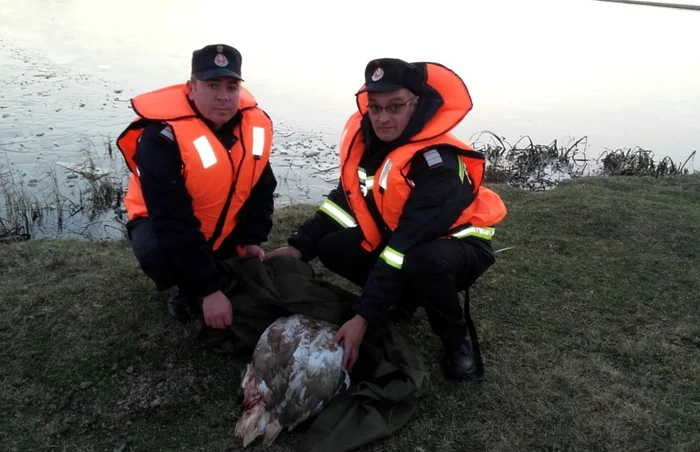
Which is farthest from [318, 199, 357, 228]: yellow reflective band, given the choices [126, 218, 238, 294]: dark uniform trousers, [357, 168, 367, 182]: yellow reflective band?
[126, 218, 238, 294]: dark uniform trousers

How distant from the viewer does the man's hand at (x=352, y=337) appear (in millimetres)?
3016

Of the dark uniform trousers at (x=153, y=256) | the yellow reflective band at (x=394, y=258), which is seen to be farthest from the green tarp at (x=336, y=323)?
the yellow reflective band at (x=394, y=258)

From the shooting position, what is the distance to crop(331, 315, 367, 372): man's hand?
302 centimetres

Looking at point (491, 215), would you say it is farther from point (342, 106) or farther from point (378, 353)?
point (342, 106)

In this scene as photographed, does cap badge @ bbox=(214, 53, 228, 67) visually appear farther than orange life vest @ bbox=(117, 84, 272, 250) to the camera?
No

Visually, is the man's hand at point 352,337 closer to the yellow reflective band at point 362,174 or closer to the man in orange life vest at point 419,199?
the man in orange life vest at point 419,199

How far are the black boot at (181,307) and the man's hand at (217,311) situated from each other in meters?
0.50

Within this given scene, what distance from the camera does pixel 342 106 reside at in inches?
443

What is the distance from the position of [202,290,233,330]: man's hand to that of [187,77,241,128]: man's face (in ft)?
3.49

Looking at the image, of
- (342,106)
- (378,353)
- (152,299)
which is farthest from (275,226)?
(342,106)

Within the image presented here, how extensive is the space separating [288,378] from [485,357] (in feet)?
4.24

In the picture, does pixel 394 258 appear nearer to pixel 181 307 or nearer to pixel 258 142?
pixel 258 142

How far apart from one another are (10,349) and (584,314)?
370 cm

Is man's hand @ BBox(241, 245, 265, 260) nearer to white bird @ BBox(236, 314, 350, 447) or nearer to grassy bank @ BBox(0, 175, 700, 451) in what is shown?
grassy bank @ BBox(0, 175, 700, 451)
